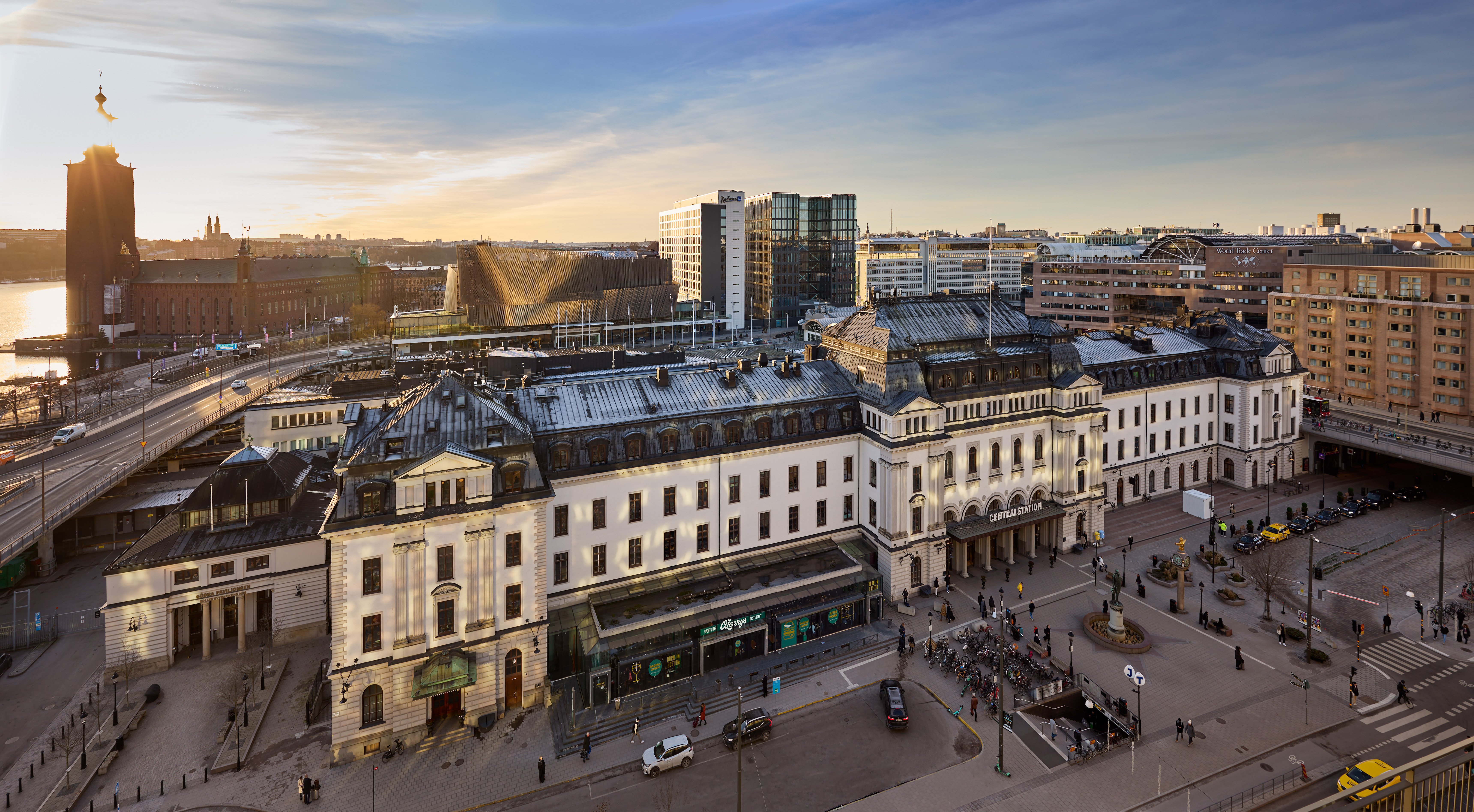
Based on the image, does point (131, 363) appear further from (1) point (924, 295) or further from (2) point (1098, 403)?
(2) point (1098, 403)

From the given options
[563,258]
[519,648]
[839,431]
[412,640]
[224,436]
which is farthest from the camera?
[563,258]

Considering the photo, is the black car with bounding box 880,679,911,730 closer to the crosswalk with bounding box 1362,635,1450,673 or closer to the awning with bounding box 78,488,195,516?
the crosswalk with bounding box 1362,635,1450,673

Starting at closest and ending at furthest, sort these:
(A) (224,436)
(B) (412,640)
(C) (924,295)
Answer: (B) (412,640), (C) (924,295), (A) (224,436)

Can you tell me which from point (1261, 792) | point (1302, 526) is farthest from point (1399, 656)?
point (1302, 526)

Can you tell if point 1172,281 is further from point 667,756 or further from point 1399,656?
point 667,756

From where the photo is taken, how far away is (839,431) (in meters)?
65.2

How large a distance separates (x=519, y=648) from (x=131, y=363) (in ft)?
668

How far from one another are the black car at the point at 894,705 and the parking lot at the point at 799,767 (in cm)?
41

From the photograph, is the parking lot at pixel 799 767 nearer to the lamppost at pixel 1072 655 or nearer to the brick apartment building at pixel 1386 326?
the lamppost at pixel 1072 655

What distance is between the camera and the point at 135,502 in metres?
78.4

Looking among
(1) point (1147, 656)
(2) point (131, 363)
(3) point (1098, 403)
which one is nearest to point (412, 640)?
(1) point (1147, 656)

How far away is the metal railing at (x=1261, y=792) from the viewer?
1549 inches

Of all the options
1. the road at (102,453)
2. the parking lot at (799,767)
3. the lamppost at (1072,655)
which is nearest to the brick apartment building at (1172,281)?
the lamppost at (1072,655)

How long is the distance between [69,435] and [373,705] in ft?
268
